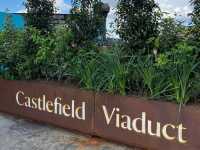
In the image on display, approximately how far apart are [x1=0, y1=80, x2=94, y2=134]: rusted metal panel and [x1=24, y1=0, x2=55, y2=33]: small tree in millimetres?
1362

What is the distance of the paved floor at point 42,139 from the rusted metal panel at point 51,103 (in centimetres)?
12

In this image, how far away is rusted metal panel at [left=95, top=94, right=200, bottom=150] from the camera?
438 centimetres

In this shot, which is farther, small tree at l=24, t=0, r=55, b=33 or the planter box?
small tree at l=24, t=0, r=55, b=33

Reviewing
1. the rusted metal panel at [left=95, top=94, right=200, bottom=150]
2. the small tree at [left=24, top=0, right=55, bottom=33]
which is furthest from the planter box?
the small tree at [left=24, top=0, right=55, bottom=33]

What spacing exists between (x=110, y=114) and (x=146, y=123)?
1.75ft

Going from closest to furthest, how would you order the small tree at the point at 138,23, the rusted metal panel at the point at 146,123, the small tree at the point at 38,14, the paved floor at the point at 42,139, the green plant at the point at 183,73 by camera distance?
1. the rusted metal panel at the point at 146,123
2. the green plant at the point at 183,73
3. the paved floor at the point at 42,139
4. the small tree at the point at 138,23
5. the small tree at the point at 38,14

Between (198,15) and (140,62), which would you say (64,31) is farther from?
(198,15)

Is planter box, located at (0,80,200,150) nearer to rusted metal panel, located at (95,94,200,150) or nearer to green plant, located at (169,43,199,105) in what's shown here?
rusted metal panel, located at (95,94,200,150)

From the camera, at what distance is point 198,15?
5.21 m

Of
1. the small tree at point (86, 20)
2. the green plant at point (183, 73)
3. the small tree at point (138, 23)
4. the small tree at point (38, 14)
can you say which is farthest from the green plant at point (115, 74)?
the small tree at point (38, 14)

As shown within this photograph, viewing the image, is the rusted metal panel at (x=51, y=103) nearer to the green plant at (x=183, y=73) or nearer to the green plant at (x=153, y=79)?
the green plant at (x=153, y=79)

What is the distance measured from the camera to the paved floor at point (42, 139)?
16.4 feet

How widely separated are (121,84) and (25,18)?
3.15m

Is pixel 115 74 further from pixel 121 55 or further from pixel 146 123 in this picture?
pixel 146 123
